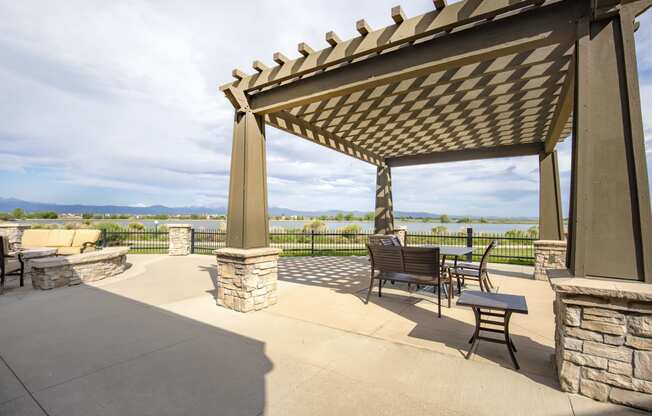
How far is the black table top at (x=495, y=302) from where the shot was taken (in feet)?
8.41

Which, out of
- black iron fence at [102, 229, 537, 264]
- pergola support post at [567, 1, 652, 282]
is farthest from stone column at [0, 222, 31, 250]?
pergola support post at [567, 1, 652, 282]

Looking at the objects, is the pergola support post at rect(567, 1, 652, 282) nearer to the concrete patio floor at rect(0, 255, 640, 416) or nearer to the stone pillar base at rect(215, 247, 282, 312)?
the concrete patio floor at rect(0, 255, 640, 416)

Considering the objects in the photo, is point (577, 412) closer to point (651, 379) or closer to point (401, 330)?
point (651, 379)

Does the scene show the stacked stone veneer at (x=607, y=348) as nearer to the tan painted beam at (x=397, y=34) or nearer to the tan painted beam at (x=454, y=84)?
the tan painted beam at (x=397, y=34)

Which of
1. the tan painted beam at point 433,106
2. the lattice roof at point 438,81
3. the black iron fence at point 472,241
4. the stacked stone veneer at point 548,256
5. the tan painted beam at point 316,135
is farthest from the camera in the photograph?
the black iron fence at point 472,241

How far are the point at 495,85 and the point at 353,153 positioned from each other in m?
4.22

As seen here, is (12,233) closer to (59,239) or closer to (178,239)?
(59,239)

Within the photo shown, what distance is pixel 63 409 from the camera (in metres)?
1.95

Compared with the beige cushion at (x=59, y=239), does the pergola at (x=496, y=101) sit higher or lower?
higher

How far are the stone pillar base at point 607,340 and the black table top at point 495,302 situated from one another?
1.18 ft

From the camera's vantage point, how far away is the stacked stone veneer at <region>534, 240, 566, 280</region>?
256 inches

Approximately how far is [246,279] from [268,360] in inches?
63.5

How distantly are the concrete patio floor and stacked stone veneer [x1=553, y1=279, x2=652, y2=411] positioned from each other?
115mm

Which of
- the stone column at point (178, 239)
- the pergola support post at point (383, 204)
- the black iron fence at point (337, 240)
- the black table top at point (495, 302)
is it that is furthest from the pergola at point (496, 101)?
the stone column at point (178, 239)
